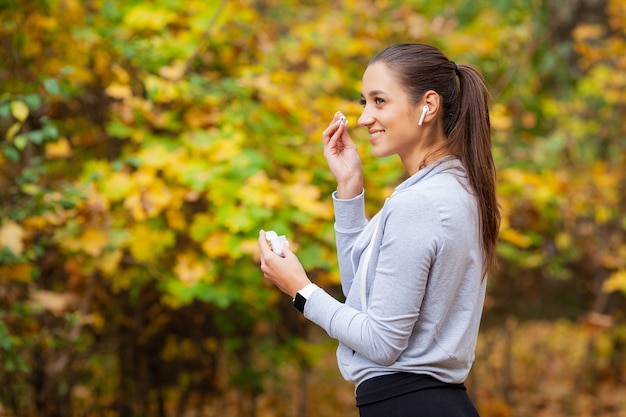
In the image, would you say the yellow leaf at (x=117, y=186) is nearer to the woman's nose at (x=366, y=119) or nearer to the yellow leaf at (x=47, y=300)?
the yellow leaf at (x=47, y=300)

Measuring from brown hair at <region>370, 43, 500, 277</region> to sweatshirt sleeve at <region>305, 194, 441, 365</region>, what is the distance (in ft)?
0.66

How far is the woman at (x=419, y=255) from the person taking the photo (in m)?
1.55

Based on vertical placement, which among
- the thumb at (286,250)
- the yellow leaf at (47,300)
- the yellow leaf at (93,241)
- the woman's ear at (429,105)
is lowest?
the yellow leaf at (47,300)

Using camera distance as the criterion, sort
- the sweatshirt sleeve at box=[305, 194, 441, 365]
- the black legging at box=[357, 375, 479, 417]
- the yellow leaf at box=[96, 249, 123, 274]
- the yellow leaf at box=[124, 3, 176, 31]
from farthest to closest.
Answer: the yellow leaf at box=[124, 3, 176, 31], the yellow leaf at box=[96, 249, 123, 274], the black legging at box=[357, 375, 479, 417], the sweatshirt sleeve at box=[305, 194, 441, 365]

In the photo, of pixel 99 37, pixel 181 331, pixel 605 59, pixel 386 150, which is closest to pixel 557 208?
pixel 605 59

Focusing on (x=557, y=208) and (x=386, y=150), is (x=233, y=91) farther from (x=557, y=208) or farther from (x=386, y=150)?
(x=557, y=208)

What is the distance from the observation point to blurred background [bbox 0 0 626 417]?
10.4ft

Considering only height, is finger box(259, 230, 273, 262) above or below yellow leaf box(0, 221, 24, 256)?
above

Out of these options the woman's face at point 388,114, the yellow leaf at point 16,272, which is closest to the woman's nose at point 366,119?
the woman's face at point 388,114

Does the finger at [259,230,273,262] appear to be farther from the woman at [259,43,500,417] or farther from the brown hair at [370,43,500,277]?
the brown hair at [370,43,500,277]

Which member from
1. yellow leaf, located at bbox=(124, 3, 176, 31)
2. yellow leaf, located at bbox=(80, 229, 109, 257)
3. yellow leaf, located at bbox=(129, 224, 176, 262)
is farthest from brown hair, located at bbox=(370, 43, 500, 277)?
yellow leaf, located at bbox=(124, 3, 176, 31)

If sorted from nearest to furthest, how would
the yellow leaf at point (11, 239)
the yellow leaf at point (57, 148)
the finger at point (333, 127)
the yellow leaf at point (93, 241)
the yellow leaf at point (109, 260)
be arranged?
the finger at point (333, 127) → the yellow leaf at point (11, 239) → the yellow leaf at point (93, 241) → the yellow leaf at point (109, 260) → the yellow leaf at point (57, 148)

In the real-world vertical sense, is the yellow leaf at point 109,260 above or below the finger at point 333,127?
below

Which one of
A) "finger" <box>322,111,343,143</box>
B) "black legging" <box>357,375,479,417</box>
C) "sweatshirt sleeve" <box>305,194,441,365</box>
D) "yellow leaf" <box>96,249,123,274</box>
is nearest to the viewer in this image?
"sweatshirt sleeve" <box>305,194,441,365</box>
